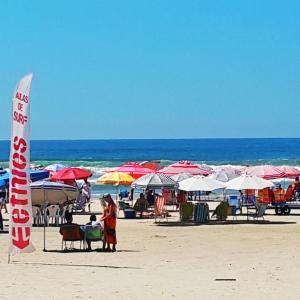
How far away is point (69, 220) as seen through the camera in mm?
18109

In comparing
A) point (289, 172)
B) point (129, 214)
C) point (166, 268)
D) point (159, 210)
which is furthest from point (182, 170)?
point (166, 268)

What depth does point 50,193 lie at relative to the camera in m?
22.4

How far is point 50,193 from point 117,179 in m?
4.63

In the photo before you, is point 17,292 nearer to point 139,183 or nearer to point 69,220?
point 69,220

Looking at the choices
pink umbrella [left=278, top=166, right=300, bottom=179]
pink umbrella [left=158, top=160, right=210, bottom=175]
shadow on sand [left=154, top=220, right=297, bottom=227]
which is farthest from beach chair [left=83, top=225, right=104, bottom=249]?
pink umbrella [left=278, top=166, right=300, bottom=179]

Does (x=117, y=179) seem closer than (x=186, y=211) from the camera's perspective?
No

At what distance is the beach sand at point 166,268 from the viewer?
11180 millimetres

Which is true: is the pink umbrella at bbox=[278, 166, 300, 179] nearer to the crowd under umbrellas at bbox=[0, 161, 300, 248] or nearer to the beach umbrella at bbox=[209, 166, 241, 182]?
the crowd under umbrellas at bbox=[0, 161, 300, 248]

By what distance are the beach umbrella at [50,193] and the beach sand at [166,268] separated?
1889 millimetres

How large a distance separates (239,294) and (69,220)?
25.4ft

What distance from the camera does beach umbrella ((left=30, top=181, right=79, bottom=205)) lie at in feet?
73.1

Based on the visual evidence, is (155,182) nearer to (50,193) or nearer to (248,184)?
(248,184)

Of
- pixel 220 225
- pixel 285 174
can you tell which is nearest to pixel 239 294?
pixel 220 225

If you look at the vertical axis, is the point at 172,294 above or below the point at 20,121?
below
